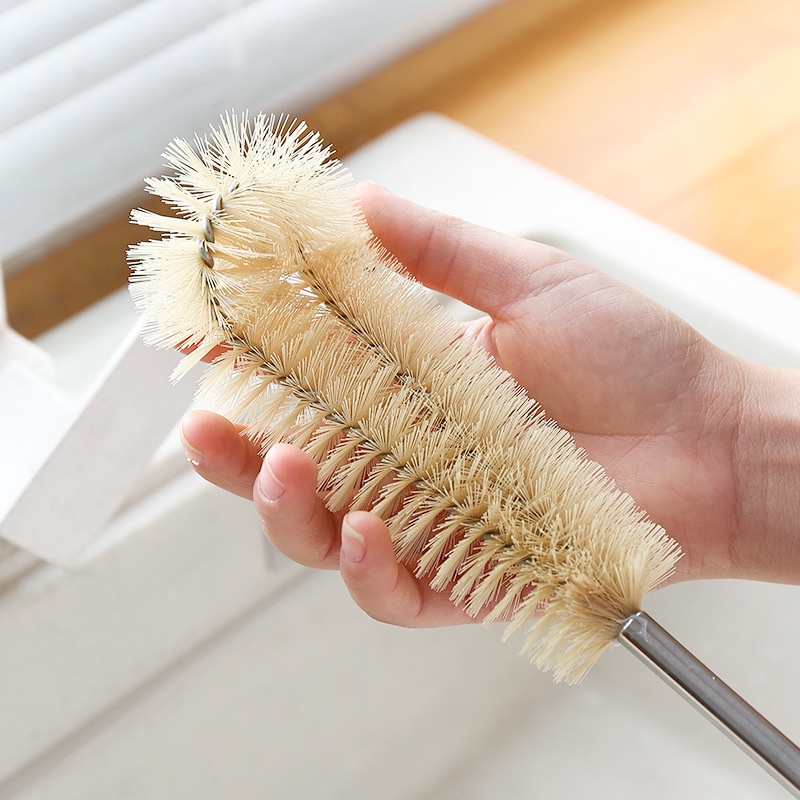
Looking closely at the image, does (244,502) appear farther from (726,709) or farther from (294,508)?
(726,709)

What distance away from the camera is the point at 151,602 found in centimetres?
73

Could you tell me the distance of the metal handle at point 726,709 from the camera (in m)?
0.42

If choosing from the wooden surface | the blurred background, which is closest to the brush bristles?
the blurred background

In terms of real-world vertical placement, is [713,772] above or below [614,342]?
below

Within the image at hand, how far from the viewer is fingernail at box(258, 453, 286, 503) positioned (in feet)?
1.65

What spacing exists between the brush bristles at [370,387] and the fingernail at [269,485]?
26mm

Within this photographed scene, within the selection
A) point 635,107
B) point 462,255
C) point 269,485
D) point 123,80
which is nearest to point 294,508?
point 269,485

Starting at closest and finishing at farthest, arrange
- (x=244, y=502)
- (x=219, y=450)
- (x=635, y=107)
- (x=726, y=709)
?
1. (x=726, y=709)
2. (x=219, y=450)
3. (x=244, y=502)
4. (x=635, y=107)

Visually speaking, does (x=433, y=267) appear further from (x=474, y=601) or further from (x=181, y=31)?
(x=181, y=31)

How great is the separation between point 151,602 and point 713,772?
20.5 inches

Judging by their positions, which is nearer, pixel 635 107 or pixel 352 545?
pixel 352 545

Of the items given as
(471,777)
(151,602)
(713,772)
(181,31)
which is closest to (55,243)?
(181,31)

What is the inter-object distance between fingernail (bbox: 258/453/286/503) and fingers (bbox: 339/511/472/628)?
35 mm

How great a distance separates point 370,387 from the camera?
19.9 inches
